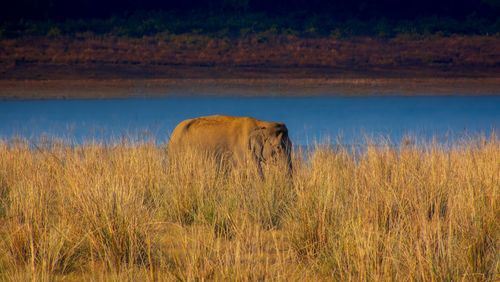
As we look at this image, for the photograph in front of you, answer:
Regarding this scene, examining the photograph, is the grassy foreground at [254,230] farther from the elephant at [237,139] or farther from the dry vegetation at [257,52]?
the dry vegetation at [257,52]

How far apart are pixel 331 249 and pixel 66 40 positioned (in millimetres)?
33886

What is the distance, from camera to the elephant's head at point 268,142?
827 cm

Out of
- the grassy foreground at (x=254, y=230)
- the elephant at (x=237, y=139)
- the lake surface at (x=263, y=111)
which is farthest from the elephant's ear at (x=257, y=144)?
the lake surface at (x=263, y=111)

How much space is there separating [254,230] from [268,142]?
3.54 m

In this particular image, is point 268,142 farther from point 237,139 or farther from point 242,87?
point 242,87

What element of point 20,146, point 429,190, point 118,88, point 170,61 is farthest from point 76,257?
point 170,61

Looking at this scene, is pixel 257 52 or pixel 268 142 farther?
pixel 257 52

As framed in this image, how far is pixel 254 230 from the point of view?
4812 mm

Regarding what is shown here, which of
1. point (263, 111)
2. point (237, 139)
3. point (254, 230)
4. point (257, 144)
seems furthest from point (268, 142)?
point (263, 111)

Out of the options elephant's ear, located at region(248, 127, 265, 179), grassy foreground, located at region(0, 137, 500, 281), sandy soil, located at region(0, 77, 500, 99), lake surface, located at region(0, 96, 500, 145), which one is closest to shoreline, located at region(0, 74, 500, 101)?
sandy soil, located at region(0, 77, 500, 99)

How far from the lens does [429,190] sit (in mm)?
6227

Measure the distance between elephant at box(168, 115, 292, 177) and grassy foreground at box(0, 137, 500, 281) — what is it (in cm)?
139

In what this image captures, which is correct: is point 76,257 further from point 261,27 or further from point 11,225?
point 261,27

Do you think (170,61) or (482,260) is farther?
(170,61)
